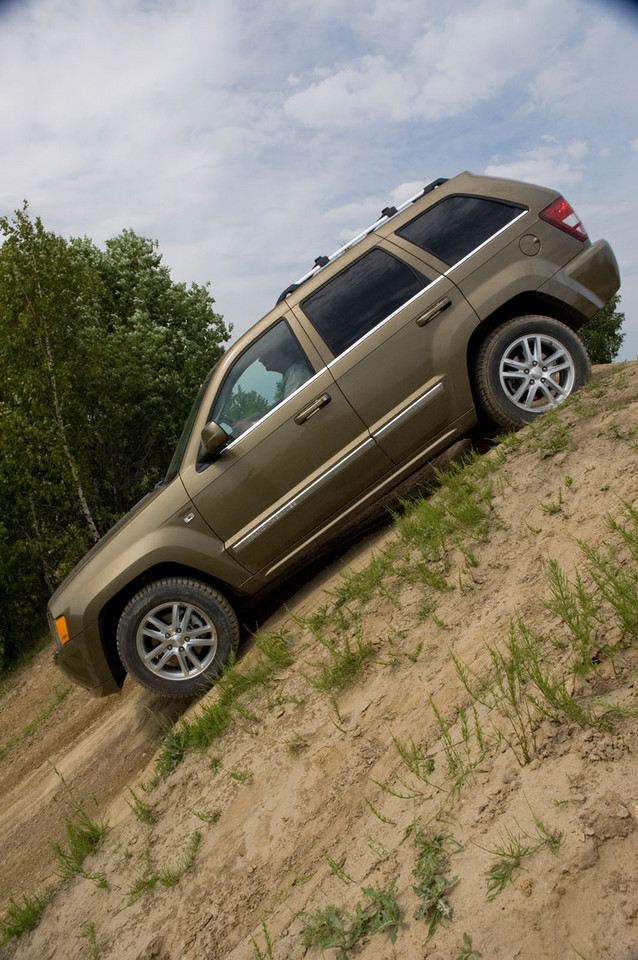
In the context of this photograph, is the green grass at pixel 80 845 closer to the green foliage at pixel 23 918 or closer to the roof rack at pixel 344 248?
the green foliage at pixel 23 918

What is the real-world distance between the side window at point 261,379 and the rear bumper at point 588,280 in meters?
2.01

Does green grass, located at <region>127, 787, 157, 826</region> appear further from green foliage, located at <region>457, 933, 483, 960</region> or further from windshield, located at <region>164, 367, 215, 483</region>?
green foliage, located at <region>457, 933, 483, 960</region>

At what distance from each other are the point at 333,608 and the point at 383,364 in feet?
6.26

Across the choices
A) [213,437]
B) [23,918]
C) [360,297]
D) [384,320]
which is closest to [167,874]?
[23,918]

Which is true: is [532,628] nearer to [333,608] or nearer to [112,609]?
[333,608]

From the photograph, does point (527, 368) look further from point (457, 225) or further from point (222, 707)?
point (222, 707)

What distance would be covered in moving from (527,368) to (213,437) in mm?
2487

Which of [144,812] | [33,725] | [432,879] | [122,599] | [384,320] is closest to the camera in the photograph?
A: [432,879]

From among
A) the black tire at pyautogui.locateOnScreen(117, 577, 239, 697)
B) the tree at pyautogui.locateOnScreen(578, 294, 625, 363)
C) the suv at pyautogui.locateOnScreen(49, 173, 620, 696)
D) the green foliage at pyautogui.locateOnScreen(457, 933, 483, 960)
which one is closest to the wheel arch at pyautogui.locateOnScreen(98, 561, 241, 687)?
the suv at pyautogui.locateOnScreen(49, 173, 620, 696)

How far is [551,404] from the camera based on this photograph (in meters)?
5.75

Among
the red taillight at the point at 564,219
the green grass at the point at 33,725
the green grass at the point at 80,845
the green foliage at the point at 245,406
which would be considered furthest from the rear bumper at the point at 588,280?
the green grass at the point at 33,725

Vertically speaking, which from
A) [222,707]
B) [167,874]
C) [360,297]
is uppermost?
[360,297]

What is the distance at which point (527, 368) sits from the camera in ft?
19.2

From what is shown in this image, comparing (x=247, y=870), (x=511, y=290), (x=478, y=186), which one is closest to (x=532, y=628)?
(x=247, y=870)
